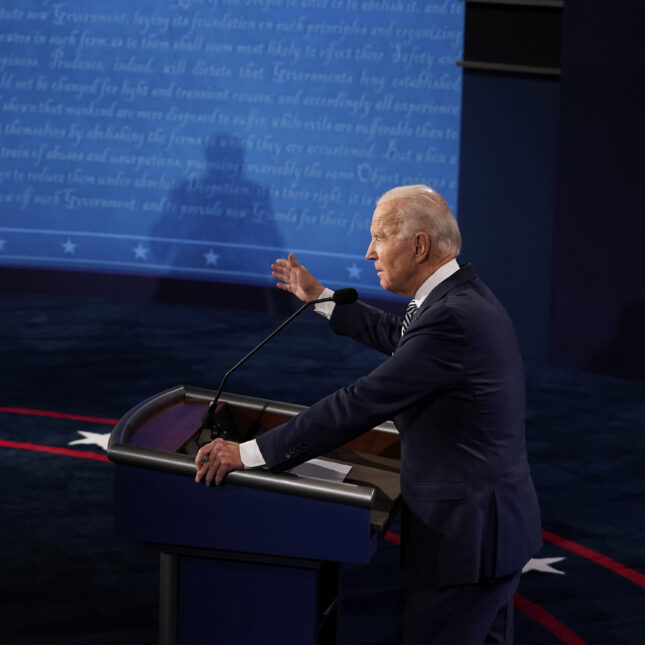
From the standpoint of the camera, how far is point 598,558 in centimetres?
474

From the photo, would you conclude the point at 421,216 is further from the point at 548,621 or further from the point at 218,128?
the point at 218,128

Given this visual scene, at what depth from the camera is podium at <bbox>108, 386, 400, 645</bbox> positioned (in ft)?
8.55

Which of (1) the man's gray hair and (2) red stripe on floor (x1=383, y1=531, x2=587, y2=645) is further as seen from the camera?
(2) red stripe on floor (x1=383, y1=531, x2=587, y2=645)

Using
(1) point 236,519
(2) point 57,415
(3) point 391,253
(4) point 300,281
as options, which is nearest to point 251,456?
(1) point 236,519

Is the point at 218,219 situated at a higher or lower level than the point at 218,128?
lower

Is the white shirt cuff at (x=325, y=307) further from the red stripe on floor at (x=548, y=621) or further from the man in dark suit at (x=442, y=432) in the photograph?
the red stripe on floor at (x=548, y=621)

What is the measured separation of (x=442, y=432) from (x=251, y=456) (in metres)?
0.42

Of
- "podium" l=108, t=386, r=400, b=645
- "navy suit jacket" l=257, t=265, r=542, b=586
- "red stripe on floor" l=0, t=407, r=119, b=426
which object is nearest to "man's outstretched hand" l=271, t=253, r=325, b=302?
"podium" l=108, t=386, r=400, b=645

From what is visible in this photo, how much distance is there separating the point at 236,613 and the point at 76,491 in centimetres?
262

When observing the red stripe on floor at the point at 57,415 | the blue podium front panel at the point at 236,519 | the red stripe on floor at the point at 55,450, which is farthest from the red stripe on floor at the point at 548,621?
the red stripe on floor at the point at 57,415

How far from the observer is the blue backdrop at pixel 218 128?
28.2 feet

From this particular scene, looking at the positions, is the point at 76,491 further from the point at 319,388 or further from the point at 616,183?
the point at 616,183

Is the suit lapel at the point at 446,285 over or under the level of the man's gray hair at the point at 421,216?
under

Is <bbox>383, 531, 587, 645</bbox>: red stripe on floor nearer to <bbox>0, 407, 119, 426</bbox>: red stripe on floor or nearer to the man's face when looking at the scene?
the man's face
